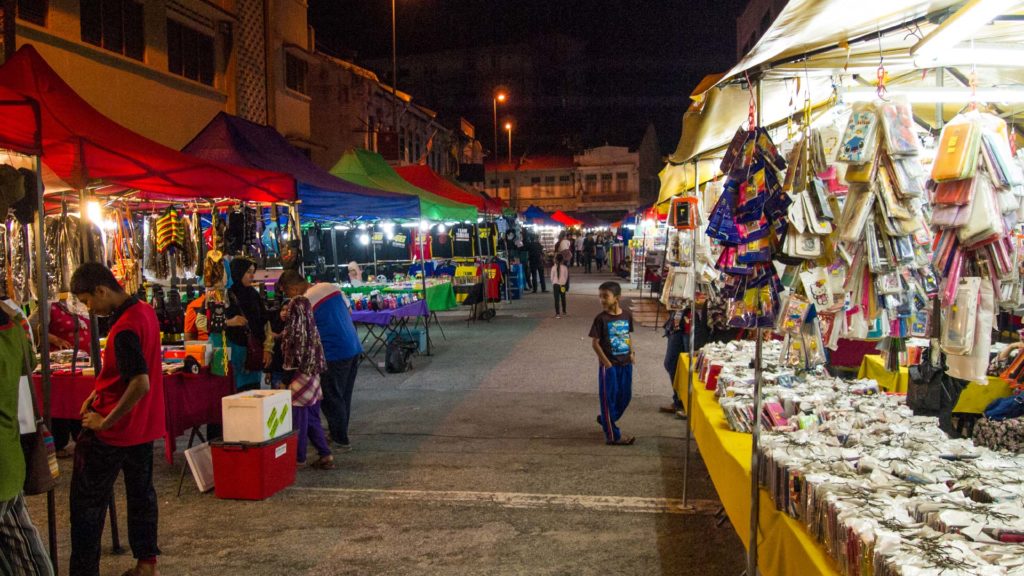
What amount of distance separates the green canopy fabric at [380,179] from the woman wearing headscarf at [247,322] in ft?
18.1

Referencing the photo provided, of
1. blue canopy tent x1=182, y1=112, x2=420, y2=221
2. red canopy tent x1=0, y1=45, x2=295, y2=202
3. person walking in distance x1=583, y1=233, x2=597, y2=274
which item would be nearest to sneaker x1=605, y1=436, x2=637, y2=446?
red canopy tent x1=0, y1=45, x2=295, y2=202

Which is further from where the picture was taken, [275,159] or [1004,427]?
[275,159]

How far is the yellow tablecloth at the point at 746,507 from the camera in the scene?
2.85m

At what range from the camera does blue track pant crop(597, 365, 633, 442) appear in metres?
7.05

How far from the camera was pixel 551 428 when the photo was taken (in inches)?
309

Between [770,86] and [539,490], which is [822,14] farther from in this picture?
[539,490]

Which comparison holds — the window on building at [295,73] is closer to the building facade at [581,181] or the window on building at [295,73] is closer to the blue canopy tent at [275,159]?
the blue canopy tent at [275,159]

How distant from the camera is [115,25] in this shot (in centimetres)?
1360

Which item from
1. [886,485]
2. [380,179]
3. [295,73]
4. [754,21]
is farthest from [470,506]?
[754,21]

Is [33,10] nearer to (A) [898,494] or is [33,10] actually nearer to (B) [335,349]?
(B) [335,349]

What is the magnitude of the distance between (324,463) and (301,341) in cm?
120

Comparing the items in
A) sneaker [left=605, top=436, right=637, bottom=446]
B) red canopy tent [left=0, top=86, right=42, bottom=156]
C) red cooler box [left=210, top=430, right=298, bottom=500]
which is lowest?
sneaker [left=605, top=436, right=637, bottom=446]

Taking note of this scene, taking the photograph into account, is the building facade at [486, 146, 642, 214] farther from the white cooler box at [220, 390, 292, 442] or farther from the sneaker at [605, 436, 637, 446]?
the white cooler box at [220, 390, 292, 442]

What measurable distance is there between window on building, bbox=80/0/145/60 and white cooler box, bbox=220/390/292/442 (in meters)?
10.5
